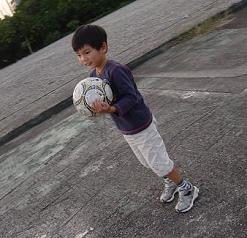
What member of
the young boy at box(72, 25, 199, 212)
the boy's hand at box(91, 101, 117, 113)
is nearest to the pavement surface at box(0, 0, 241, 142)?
the young boy at box(72, 25, 199, 212)

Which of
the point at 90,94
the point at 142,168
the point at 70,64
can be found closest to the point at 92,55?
the point at 90,94

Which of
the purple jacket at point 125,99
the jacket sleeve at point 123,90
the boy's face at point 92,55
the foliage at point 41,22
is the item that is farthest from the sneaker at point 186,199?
the foliage at point 41,22

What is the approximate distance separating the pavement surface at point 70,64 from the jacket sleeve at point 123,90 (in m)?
4.15

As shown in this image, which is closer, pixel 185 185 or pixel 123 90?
pixel 123 90

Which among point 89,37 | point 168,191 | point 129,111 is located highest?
point 89,37

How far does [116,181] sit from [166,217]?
933 millimetres

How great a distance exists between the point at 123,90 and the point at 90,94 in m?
0.23

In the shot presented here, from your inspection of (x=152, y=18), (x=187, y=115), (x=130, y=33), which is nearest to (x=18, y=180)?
(x=187, y=115)

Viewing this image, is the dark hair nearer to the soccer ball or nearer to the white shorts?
the soccer ball

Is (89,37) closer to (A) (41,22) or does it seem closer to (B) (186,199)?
(B) (186,199)

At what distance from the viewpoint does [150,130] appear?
10.5 ft

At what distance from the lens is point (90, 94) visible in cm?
306

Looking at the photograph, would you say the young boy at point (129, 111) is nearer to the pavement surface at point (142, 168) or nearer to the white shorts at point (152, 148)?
the white shorts at point (152, 148)

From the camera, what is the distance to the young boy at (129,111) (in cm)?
296
